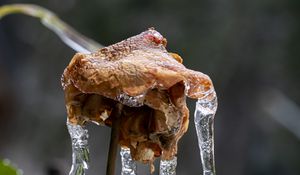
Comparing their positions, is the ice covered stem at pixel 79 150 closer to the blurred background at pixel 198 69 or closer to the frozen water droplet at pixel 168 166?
the frozen water droplet at pixel 168 166

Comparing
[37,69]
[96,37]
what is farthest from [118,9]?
[37,69]

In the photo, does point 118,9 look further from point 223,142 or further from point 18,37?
point 223,142

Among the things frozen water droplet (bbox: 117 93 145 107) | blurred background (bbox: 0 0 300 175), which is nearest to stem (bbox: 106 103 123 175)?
frozen water droplet (bbox: 117 93 145 107)

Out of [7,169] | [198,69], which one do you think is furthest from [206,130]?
[198,69]

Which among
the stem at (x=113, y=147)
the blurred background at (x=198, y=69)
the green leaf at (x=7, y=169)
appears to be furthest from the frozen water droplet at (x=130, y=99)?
the blurred background at (x=198, y=69)

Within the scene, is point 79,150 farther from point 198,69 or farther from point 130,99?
point 198,69
